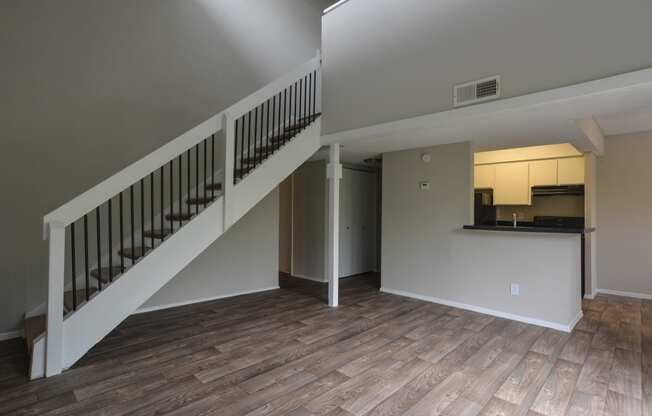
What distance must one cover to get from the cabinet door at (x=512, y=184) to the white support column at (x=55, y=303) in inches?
241

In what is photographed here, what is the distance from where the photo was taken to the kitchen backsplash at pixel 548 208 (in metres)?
5.49

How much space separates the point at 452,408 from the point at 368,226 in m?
4.59

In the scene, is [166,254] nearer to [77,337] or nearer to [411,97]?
[77,337]

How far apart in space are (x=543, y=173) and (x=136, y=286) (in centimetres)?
590

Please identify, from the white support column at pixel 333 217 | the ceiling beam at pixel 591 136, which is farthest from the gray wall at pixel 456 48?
the ceiling beam at pixel 591 136

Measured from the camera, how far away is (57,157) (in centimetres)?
346

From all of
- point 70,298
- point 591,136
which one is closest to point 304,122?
point 70,298

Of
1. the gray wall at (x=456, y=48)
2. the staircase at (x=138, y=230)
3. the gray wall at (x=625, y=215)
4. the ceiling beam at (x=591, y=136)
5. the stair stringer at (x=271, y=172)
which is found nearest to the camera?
the gray wall at (x=456, y=48)

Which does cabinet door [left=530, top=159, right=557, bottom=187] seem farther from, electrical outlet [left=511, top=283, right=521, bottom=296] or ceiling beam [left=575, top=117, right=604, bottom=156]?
electrical outlet [left=511, top=283, right=521, bottom=296]

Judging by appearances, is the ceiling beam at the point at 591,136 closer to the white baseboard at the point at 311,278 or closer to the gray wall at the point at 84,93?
the white baseboard at the point at 311,278

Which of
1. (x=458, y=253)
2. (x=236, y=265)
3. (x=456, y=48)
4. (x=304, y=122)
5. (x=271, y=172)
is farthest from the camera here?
(x=236, y=265)

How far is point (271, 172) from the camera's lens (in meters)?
3.81

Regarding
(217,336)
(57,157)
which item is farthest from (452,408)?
(57,157)

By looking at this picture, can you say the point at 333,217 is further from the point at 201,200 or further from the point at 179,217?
the point at 179,217
